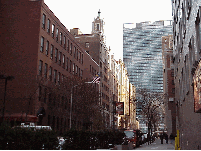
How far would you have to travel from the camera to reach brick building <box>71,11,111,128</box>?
88250 millimetres

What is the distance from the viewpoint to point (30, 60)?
143 ft

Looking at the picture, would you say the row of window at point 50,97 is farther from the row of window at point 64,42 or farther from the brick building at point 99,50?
the brick building at point 99,50

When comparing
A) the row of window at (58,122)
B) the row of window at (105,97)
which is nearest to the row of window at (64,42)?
the row of window at (58,122)

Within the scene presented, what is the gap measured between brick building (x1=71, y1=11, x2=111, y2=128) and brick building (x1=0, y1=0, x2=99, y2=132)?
36.0 meters

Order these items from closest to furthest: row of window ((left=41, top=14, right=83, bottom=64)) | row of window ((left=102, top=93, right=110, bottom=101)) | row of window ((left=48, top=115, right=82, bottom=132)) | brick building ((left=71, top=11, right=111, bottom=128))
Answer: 1. row of window ((left=41, top=14, right=83, bottom=64))
2. row of window ((left=48, top=115, right=82, bottom=132))
3. brick building ((left=71, top=11, right=111, bottom=128))
4. row of window ((left=102, top=93, right=110, bottom=101))

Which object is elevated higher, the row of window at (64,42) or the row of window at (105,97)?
the row of window at (64,42)

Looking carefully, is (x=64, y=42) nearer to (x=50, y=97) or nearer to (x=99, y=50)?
(x=50, y=97)

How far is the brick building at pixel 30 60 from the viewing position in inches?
1674

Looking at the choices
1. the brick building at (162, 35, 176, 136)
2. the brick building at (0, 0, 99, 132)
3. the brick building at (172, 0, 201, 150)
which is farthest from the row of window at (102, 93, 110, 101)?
the brick building at (172, 0, 201, 150)

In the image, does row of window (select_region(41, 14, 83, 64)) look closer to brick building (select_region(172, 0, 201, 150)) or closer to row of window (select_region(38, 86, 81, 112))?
row of window (select_region(38, 86, 81, 112))

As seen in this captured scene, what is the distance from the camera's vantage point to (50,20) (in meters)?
50.1

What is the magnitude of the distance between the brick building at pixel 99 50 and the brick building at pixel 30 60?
118ft

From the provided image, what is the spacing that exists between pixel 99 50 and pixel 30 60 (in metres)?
46.7

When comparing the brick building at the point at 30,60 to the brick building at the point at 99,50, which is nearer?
the brick building at the point at 30,60
